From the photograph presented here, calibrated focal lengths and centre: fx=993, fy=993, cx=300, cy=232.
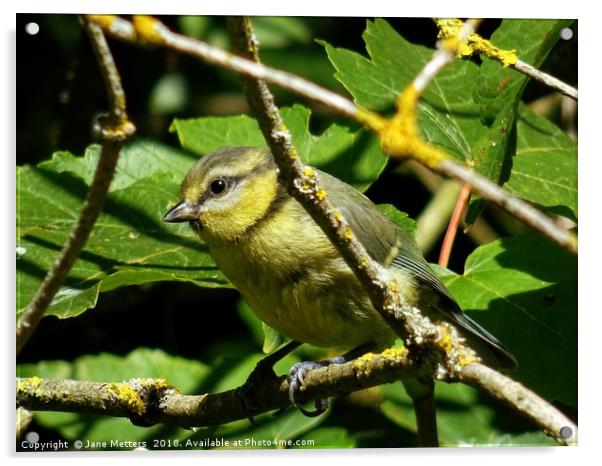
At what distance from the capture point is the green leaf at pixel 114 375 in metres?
2.07

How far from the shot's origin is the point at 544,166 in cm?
224

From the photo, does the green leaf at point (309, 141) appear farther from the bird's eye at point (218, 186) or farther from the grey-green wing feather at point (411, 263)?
the bird's eye at point (218, 186)

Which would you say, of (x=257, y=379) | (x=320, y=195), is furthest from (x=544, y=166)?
(x=320, y=195)

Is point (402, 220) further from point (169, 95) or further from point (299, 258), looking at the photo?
point (169, 95)

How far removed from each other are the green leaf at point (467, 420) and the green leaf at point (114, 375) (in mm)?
426

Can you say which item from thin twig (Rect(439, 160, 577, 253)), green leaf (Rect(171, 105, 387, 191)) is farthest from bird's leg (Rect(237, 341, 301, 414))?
thin twig (Rect(439, 160, 577, 253))

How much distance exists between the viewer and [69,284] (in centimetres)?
202

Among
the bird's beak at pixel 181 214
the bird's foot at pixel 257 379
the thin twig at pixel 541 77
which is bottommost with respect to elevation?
the bird's foot at pixel 257 379

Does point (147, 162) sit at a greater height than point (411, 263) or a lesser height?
lesser

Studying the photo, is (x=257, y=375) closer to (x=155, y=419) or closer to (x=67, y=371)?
(x=155, y=419)

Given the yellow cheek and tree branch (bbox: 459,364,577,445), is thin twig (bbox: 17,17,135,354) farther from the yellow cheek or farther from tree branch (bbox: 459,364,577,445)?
the yellow cheek

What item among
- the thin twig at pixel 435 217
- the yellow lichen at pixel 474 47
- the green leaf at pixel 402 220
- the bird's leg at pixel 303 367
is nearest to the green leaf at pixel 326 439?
the bird's leg at pixel 303 367

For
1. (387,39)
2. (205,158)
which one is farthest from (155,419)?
(387,39)

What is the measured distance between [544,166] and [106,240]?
984mm
